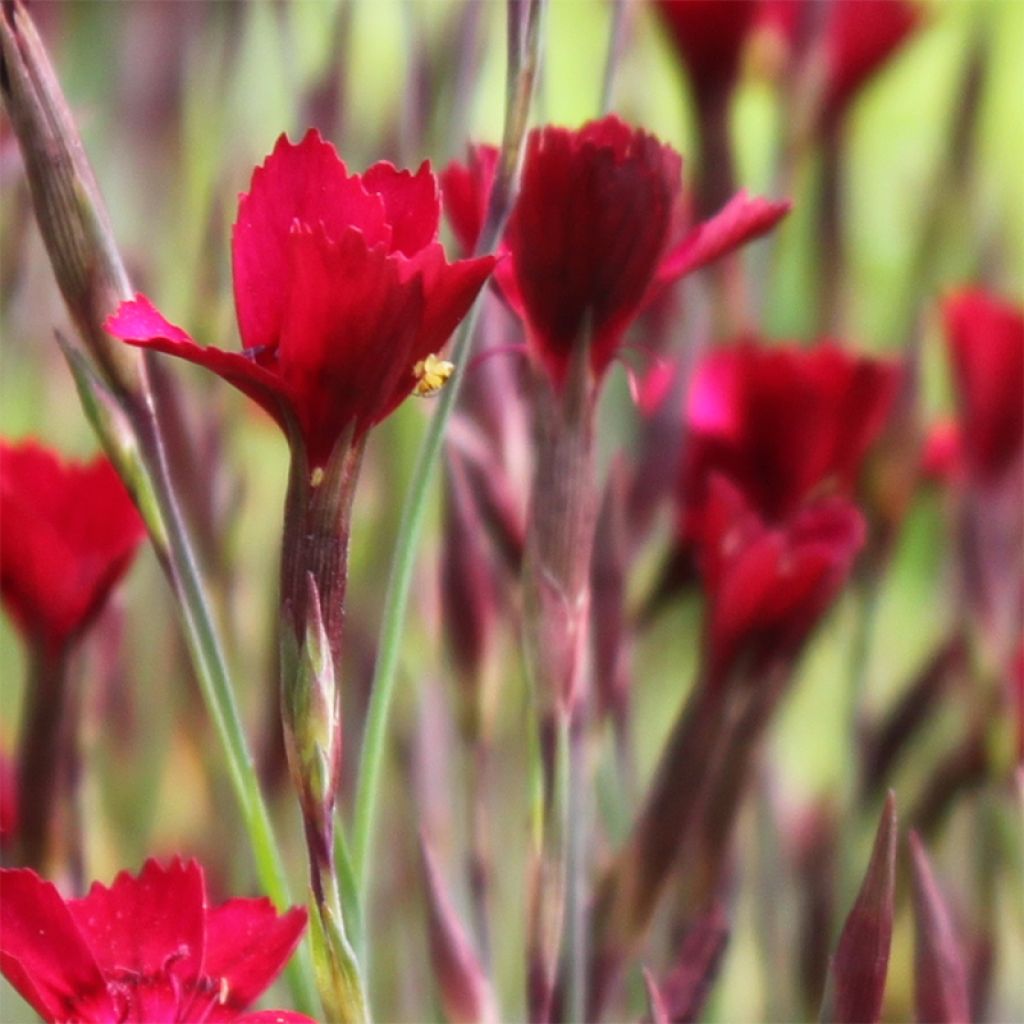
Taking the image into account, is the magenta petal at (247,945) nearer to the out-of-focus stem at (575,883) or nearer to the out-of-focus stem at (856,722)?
the out-of-focus stem at (575,883)

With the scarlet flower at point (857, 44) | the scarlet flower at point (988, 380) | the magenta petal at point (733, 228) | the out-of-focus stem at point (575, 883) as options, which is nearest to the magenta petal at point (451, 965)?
the out-of-focus stem at point (575, 883)

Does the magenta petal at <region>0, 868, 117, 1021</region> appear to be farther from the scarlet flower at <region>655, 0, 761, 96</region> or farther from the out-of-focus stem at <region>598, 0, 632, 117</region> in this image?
the scarlet flower at <region>655, 0, 761, 96</region>

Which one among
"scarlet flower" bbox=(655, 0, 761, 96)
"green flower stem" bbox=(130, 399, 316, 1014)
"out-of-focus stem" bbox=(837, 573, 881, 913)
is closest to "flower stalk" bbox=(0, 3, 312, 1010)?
"green flower stem" bbox=(130, 399, 316, 1014)


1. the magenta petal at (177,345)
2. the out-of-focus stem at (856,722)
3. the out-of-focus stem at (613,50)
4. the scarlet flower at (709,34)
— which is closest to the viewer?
the magenta petal at (177,345)

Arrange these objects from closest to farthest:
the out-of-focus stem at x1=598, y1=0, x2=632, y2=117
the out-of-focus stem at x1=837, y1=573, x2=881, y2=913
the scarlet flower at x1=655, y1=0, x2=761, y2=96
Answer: the out-of-focus stem at x1=598, y1=0, x2=632, y2=117 → the out-of-focus stem at x1=837, y1=573, x2=881, y2=913 → the scarlet flower at x1=655, y1=0, x2=761, y2=96

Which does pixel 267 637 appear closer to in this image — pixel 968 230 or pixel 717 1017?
pixel 717 1017

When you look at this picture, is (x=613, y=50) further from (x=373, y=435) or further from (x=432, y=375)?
(x=373, y=435)

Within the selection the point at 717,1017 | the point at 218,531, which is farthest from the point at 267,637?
the point at 717,1017
